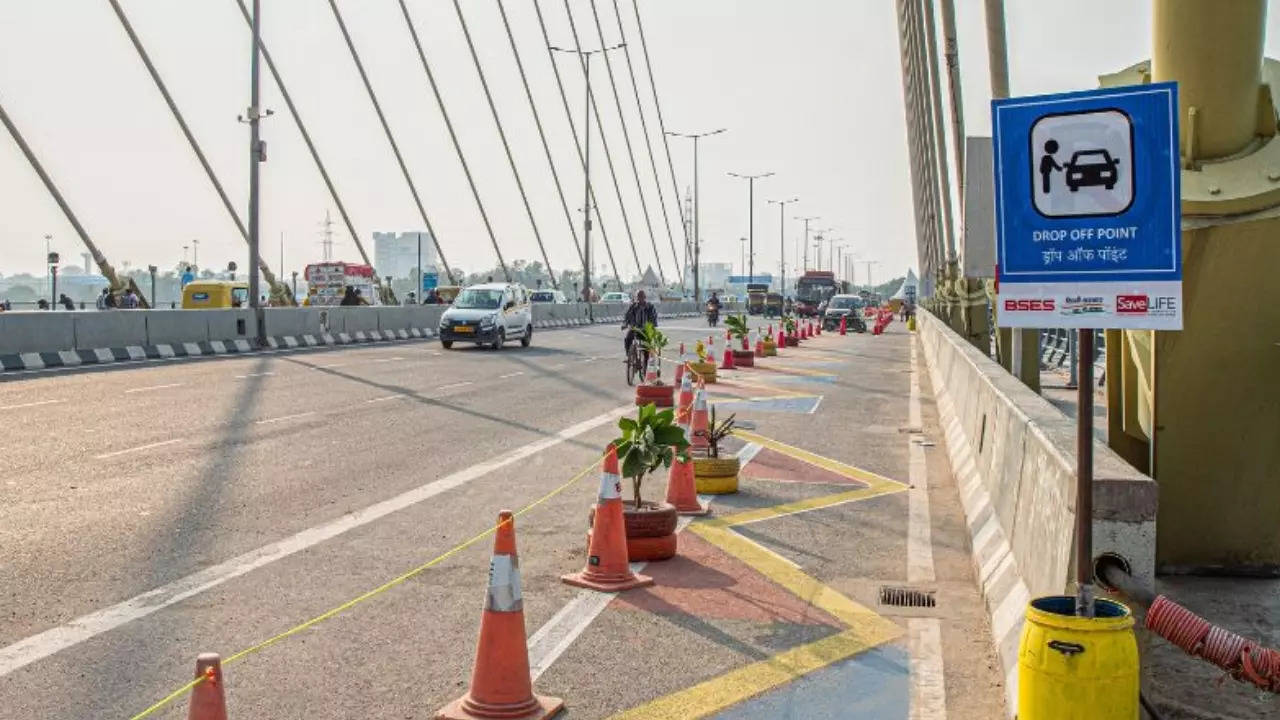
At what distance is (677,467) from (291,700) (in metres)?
5.19

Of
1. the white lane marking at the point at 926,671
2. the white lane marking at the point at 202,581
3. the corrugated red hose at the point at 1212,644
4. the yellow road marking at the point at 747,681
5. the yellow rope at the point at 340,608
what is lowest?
the white lane marking at the point at 926,671

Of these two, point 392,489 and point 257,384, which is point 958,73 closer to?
point 257,384

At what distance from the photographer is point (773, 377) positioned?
28.3m

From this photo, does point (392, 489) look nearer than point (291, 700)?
No

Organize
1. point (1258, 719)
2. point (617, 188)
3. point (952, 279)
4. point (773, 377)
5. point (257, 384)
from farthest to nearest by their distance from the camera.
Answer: point (617, 188)
point (952, 279)
point (773, 377)
point (257, 384)
point (1258, 719)

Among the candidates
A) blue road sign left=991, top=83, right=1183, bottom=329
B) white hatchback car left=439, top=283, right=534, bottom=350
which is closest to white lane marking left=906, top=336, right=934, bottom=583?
blue road sign left=991, top=83, right=1183, bottom=329

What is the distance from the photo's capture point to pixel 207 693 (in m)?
4.20

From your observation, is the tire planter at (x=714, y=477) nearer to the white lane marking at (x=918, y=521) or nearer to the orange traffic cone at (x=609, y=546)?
the white lane marking at (x=918, y=521)

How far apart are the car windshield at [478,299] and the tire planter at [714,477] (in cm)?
2611

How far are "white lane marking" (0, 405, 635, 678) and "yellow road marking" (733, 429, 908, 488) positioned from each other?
129 inches

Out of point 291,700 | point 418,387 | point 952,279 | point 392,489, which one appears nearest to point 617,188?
point 952,279

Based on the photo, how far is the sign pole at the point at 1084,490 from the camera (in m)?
4.80

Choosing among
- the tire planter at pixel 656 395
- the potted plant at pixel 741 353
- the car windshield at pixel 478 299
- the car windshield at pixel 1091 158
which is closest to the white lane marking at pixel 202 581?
the car windshield at pixel 1091 158

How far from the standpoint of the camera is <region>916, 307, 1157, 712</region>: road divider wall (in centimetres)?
528
